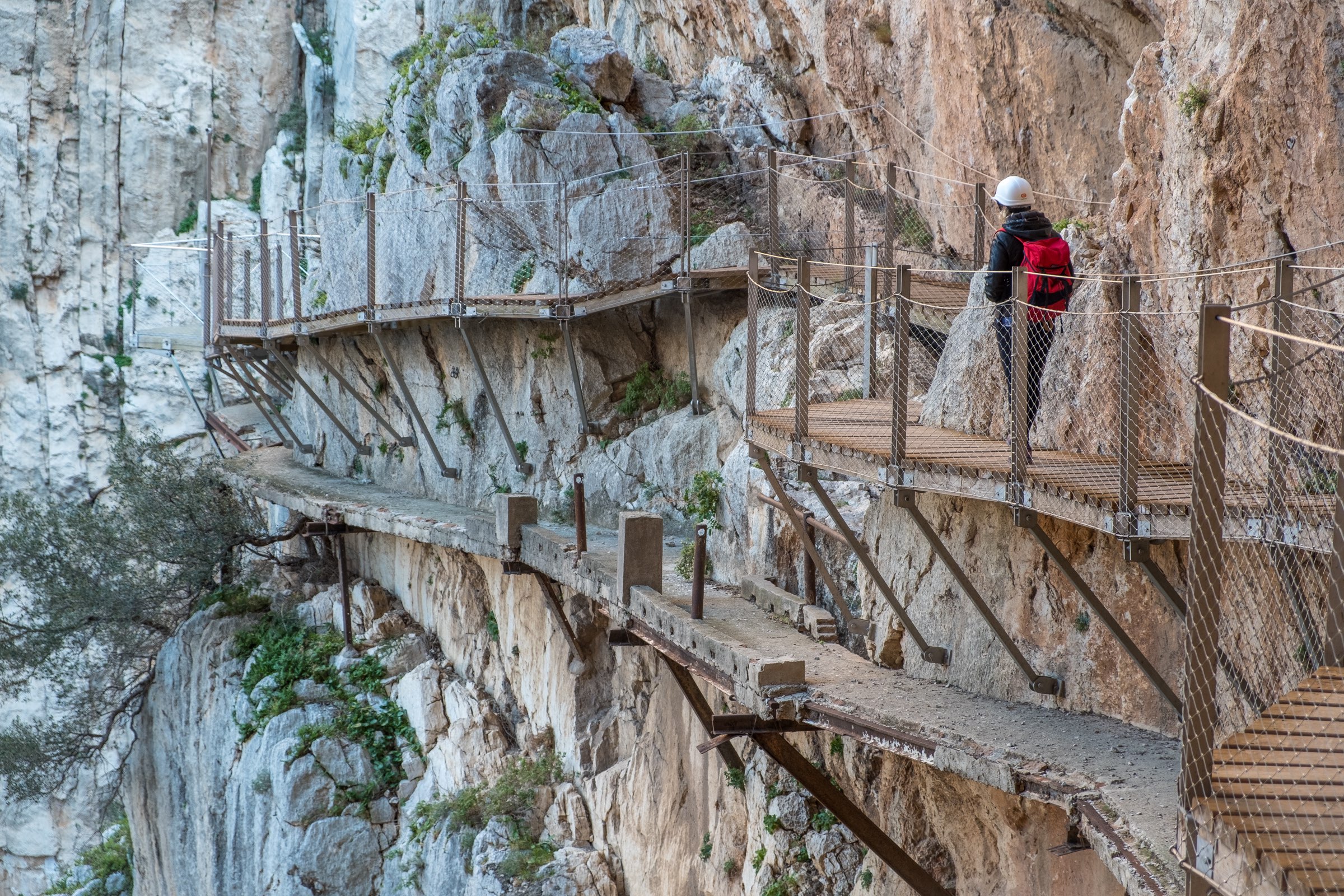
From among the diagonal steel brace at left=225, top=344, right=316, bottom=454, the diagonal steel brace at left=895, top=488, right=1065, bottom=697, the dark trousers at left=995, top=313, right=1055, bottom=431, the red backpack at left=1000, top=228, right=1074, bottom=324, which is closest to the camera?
the diagonal steel brace at left=895, top=488, right=1065, bottom=697

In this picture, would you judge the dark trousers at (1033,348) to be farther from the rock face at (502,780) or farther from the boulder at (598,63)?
the boulder at (598,63)

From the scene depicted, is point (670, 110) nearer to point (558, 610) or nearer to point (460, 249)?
point (460, 249)

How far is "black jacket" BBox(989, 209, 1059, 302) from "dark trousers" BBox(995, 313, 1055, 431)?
0.59ft

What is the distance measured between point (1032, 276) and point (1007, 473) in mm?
1886

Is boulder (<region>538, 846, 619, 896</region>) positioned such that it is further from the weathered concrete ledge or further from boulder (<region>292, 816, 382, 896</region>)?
boulder (<region>292, 816, 382, 896</region>)

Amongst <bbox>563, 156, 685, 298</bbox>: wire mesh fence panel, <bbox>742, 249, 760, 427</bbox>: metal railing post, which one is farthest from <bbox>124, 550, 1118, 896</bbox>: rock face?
<bbox>563, 156, 685, 298</bbox>: wire mesh fence panel

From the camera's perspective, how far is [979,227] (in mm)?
12742

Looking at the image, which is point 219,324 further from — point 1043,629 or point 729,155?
point 1043,629

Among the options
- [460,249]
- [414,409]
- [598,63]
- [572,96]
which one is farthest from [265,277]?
[598,63]

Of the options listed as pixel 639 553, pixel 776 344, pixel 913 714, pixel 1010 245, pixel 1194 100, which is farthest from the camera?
pixel 776 344

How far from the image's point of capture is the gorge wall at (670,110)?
717 cm

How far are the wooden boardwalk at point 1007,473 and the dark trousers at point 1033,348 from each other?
1.23 feet

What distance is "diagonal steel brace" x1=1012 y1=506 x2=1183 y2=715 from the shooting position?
21.5ft

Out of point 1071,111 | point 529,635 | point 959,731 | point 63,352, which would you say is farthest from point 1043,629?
point 63,352
